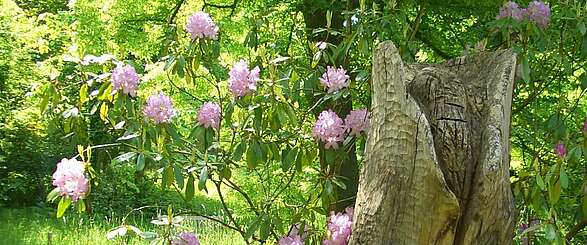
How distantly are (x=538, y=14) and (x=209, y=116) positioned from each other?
3.64ft

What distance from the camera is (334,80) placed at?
8.02ft

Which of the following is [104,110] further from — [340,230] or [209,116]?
[340,230]

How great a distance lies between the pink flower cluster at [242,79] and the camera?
229 cm

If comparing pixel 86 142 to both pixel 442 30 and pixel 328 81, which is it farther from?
pixel 442 30

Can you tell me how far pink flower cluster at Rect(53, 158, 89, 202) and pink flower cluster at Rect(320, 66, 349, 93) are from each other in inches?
29.8

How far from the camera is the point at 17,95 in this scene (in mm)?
10289

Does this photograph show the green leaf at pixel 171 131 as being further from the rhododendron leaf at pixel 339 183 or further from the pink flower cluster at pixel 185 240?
the rhododendron leaf at pixel 339 183

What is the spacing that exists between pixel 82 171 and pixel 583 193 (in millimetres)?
1473

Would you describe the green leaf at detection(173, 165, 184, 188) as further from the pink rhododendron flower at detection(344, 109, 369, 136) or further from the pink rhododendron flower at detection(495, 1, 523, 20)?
the pink rhododendron flower at detection(495, 1, 523, 20)

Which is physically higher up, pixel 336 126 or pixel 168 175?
pixel 336 126

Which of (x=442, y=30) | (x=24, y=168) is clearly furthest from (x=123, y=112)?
(x=24, y=168)

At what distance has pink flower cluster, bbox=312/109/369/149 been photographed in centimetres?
228

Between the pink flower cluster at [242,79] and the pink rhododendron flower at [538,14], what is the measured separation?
0.93 meters

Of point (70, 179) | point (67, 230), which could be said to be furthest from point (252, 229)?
point (67, 230)
